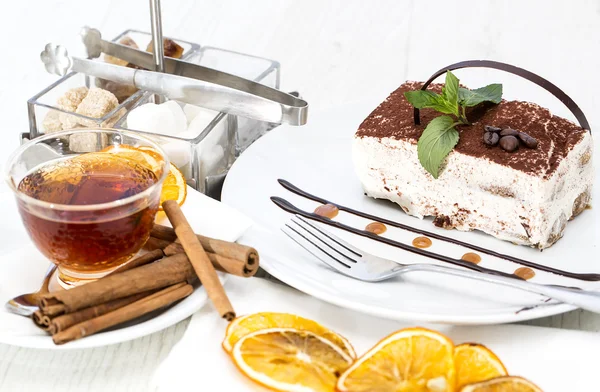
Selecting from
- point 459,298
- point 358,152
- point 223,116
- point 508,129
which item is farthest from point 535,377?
point 223,116

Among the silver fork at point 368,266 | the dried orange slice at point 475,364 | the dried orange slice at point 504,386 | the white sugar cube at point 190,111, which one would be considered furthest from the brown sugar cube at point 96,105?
the dried orange slice at point 504,386

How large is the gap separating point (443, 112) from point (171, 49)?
125 cm

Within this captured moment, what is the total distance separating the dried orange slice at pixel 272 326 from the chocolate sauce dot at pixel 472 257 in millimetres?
655

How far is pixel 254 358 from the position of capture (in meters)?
1.85

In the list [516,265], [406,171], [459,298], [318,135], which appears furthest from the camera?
[318,135]

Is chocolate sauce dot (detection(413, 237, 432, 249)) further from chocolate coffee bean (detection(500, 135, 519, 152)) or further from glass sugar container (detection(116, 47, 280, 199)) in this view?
glass sugar container (detection(116, 47, 280, 199))

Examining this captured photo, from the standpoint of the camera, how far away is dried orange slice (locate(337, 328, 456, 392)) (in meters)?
1.76

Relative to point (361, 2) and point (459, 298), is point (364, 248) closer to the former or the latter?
point (459, 298)

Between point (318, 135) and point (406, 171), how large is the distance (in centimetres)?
55

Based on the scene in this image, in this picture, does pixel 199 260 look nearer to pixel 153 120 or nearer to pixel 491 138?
pixel 153 120

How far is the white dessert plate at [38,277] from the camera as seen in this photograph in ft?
6.20

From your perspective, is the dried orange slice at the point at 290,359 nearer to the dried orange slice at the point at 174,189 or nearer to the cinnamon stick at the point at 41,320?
the cinnamon stick at the point at 41,320

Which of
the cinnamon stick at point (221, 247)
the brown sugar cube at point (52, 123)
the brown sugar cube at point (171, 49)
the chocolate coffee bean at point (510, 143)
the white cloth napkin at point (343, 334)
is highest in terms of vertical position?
the brown sugar cube at point (171, 49)

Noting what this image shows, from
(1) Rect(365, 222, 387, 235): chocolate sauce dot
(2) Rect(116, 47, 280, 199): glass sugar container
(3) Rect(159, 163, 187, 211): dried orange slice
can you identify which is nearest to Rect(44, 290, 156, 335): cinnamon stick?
(3) Rect(159, 163, 187, 211): dried orange slice
